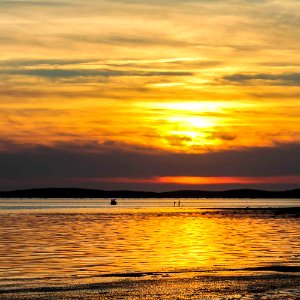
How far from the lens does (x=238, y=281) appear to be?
3862 cm

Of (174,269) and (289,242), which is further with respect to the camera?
(289,242)

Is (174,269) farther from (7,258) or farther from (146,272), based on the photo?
(7,258)

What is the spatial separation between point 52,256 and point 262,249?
18023 millimetres

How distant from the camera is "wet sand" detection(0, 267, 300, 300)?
3312 centimetres

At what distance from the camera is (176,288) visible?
35688mm

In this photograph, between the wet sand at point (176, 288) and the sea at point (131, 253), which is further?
the sea at point (131, 253)

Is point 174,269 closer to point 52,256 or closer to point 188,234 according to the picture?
point 52,256

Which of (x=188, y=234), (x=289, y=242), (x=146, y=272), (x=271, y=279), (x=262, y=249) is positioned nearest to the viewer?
(x=271, y=279)

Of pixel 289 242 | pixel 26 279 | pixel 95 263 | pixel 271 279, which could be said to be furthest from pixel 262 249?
pixel 26 279

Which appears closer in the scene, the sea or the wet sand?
the wet sand

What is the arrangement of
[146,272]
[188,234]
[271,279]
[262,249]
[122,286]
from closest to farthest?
[122,286] < [271,279] < [146,272] < [262,249] < [188,234]

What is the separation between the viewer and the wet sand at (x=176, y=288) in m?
33.1

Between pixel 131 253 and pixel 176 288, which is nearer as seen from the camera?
pixel 176 288

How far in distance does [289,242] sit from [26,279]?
35.9m
